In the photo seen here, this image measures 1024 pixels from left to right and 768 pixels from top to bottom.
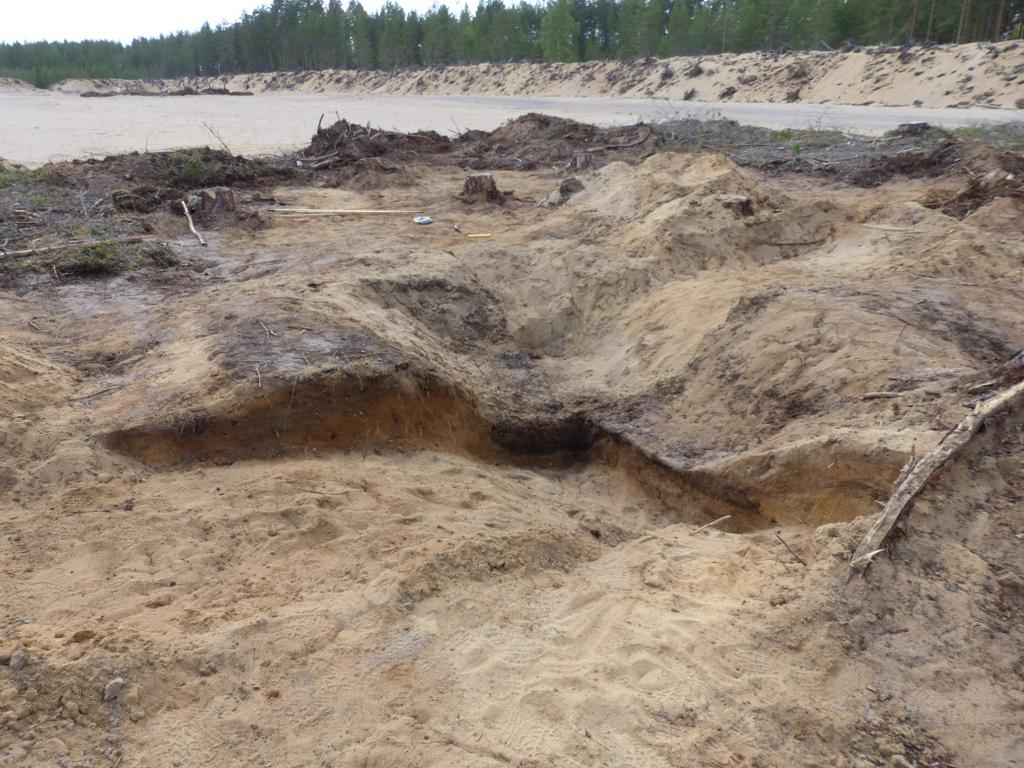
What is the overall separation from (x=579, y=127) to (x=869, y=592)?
14.3 m

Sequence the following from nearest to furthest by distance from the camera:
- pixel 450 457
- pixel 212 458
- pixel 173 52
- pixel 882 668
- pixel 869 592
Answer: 1. pixel 882 668
2. pixel 869 592
3. pixel 212 458
4. pixel 450 457
5. pixel 173 52

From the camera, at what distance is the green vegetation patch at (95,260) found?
6.57m

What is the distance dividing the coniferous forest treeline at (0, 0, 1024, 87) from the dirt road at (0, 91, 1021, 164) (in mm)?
10471

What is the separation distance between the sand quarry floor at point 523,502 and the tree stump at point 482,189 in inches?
113

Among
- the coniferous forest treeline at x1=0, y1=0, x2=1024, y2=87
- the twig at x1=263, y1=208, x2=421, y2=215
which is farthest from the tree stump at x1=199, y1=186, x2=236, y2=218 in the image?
the coniferous forest treeline at x1=0, y1=0, x2=1024, y2=87

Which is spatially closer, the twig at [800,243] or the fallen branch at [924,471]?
the fallen branch at [924,471]

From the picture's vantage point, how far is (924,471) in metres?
3.15

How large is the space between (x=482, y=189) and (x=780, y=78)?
68.4 feet

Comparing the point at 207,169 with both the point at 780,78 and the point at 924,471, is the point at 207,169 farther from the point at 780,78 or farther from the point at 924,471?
the point at 780,78

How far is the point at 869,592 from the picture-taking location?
9.58 feet

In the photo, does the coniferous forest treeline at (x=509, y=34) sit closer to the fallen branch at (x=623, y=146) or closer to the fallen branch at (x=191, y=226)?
the fallen branch at (x=623, y=146)

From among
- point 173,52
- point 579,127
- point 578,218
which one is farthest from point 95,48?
point 578,218

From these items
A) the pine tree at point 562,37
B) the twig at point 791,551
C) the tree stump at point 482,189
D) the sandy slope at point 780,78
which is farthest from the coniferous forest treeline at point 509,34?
the twig at point 791,551

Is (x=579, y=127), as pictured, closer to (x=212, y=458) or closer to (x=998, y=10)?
(x=212, y=458)
